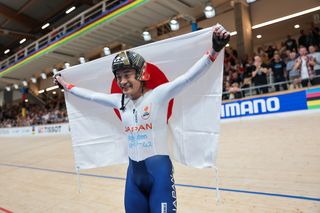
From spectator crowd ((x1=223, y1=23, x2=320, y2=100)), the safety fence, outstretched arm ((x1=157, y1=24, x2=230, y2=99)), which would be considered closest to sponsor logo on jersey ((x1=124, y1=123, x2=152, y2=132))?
outstretched arm ((x1=157, y1=24, x2=230, y2=99))

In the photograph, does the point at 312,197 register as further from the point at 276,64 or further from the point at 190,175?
the point at 276,64

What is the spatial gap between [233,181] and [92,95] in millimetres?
2367

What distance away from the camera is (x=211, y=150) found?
208 cm

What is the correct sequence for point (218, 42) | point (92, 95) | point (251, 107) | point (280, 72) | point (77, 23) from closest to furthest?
point (218, 42), point (92, 95), point (280, 72), point (251, 107), point (77, 23)

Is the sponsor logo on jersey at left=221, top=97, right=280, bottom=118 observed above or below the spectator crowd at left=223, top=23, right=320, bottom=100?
below

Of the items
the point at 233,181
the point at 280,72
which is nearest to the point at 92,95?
the point at 233,181

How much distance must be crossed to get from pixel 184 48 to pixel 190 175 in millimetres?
2593

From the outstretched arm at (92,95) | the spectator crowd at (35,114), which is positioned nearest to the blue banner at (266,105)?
the outstretched arm at (92,95)

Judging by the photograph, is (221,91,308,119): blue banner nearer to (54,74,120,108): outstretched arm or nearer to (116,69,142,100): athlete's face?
(54,74,120,108): outstretched arm

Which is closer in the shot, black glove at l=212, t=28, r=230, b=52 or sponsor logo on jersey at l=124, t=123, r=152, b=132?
black glove at l=212, t=28, r=230, b=52

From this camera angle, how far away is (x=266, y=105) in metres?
7.45

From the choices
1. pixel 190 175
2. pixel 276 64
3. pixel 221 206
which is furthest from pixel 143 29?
pixel 221 206

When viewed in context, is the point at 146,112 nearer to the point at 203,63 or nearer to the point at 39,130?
the point at 203,63

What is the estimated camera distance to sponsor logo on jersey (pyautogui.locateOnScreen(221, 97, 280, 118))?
24.0ft
